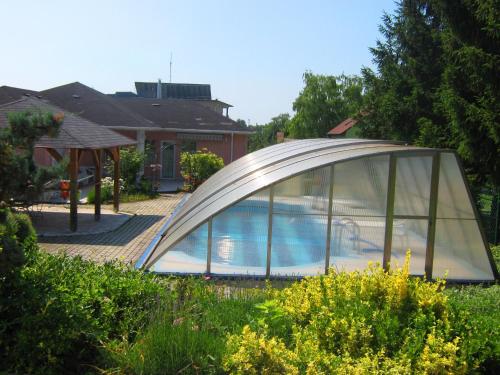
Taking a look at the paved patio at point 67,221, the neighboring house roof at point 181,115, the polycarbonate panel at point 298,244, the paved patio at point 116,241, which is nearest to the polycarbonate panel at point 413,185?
the polycarbonate panel at point 298,244

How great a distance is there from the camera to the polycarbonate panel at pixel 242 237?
8.47 m

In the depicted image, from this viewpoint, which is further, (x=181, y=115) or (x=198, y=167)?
(x=181, y=115)

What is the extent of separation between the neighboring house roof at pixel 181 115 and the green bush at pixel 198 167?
4.68 m

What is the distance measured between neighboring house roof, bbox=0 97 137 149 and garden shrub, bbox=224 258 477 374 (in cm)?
1025

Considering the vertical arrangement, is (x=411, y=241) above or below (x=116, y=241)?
above

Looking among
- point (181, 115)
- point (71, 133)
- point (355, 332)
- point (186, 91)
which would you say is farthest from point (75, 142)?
point (186, 91)

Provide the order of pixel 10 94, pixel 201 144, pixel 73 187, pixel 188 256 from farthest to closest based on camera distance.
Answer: pixel 201 144 < pixel 10 94 < pixel 73 187 < pixel 188 256

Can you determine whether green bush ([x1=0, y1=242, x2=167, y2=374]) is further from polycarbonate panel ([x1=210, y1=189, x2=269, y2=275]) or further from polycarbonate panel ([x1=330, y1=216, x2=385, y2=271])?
polycarbonate panel ([x1=330, y1=216, x2=385, y2=271])

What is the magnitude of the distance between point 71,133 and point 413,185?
9.67 meters

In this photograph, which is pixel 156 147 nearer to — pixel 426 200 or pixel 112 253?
pixel 112 253

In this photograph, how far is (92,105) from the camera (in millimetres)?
28484

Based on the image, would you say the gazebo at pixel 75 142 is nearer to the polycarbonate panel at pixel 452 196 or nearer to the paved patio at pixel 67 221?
the paved patio at pixel 67 221

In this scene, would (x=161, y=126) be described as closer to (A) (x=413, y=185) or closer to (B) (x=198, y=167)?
(B) (x=198, y=167)

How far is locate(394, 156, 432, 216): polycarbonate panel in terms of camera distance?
9125 mm
